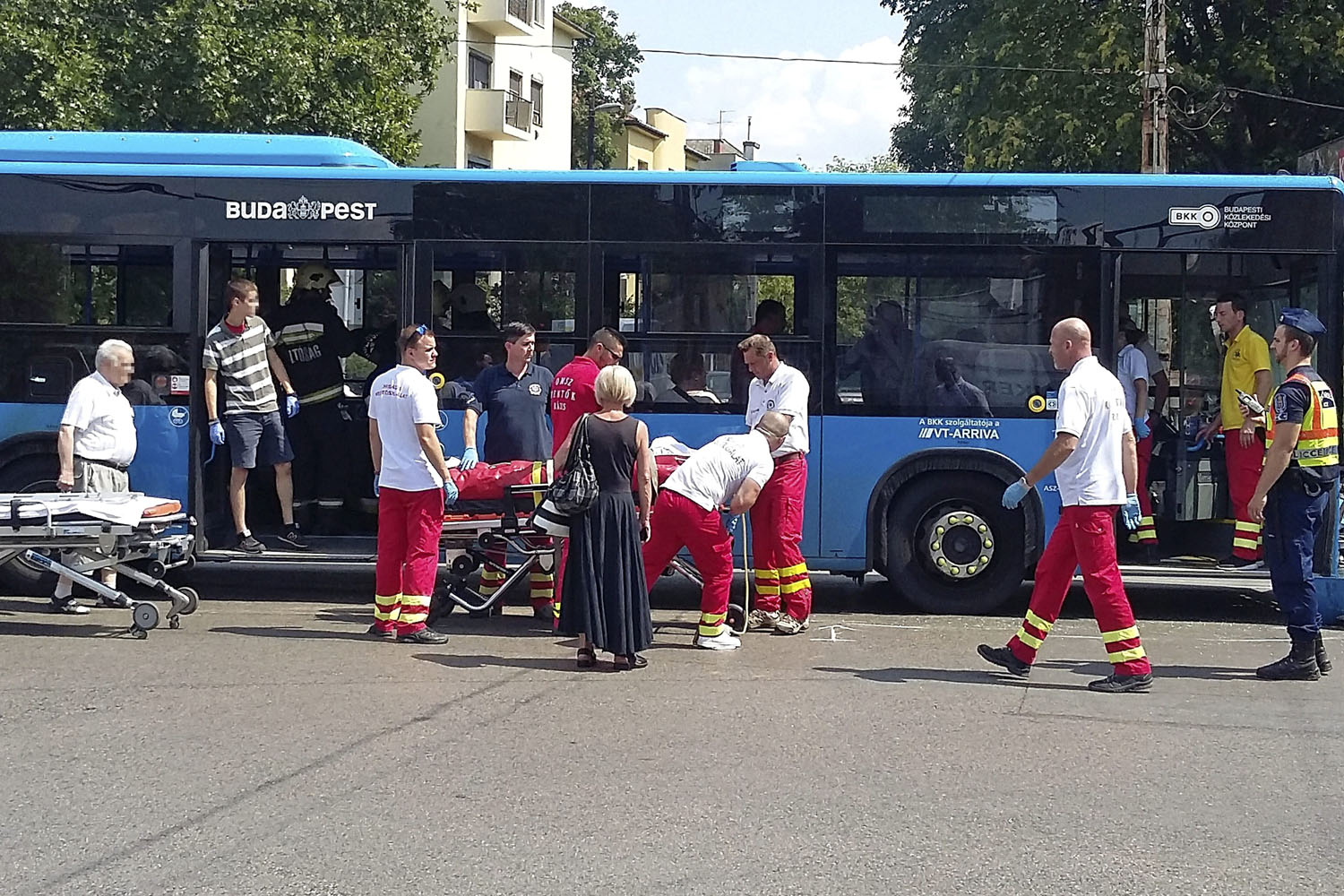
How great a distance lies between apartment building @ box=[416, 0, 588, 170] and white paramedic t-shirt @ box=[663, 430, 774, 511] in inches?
1328

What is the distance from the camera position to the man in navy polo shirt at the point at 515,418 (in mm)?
10031

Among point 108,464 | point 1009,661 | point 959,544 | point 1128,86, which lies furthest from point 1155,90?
point 108,464

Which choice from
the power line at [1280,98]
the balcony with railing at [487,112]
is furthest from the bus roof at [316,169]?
the balcony with railing at [487,112]

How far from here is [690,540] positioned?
8727mm

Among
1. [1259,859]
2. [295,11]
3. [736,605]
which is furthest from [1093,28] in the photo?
[1259,859]

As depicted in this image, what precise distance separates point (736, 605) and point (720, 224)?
104 inches

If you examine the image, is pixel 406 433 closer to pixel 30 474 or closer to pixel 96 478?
pixel 96 478

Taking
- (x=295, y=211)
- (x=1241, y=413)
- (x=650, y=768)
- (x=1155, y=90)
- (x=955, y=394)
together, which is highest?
(x=1155, y=90)

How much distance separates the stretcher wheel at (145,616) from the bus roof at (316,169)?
10.8ft

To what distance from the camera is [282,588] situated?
11.6 m

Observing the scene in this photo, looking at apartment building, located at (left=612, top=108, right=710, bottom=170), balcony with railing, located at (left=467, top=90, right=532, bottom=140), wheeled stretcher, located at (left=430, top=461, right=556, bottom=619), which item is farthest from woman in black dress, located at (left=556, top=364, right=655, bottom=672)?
apartment building, located at (left=612, top=108, right=710, bottom=170)

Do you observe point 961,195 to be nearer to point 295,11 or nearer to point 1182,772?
point 1182,772

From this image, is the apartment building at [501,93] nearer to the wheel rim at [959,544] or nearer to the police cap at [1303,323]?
the wheel rim at [959,544]

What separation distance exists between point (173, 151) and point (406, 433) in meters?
3.45
